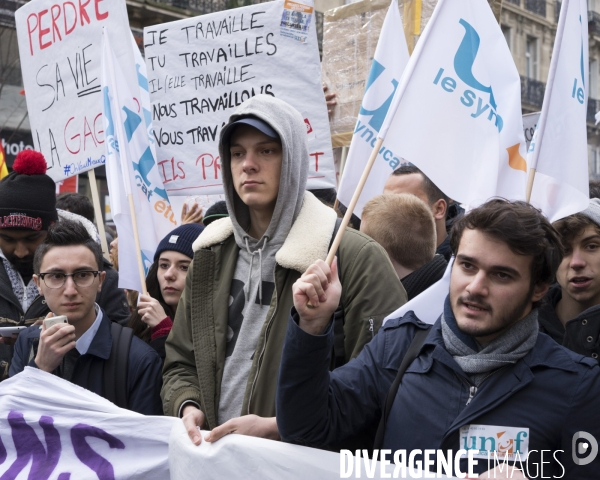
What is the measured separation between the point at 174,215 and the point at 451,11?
7.91ft

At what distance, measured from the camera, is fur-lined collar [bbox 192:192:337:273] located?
2502 millimetres

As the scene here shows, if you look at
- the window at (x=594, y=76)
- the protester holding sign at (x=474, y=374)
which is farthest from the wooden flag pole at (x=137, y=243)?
the window at (x=594, y=76)

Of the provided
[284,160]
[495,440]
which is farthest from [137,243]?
[495,440]

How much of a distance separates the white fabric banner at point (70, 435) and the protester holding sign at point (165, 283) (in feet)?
2.08

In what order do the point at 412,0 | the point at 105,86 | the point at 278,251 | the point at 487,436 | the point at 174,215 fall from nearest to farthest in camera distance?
1. the point at 487,436
2. the point at 278,251
3. the point at 105,86
4. the point at 174,215
5. the point at 412,0

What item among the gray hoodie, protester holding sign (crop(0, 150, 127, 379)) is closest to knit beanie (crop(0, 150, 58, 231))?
protester holding sign (crop(0, 150, 127, 379))

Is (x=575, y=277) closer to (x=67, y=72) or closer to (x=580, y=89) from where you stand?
(x=580, y=89)

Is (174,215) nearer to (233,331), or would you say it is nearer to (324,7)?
(233,331)

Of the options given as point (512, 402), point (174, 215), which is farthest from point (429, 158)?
point (174, 215)

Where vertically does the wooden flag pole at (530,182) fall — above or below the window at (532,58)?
below

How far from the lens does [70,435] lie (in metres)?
2.72

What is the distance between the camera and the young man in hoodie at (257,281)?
2.49 metres

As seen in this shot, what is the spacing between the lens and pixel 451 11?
3.04 m

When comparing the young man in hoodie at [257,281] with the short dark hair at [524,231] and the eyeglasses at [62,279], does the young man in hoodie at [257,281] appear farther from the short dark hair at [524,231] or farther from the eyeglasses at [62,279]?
the eyeglasses at [62,279]
